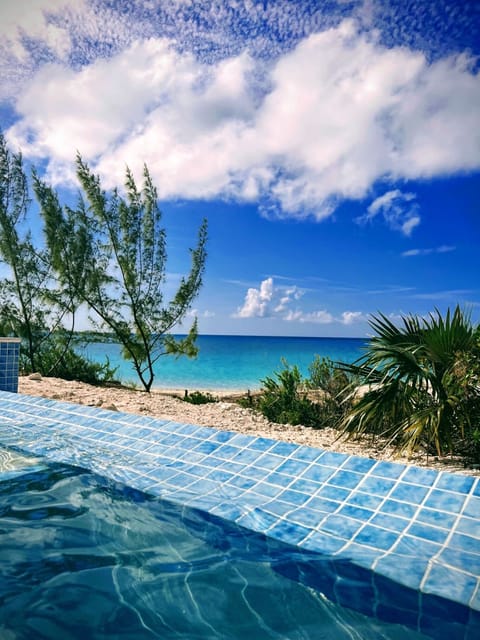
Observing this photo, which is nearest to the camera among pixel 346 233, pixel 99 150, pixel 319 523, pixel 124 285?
pixel 319 523

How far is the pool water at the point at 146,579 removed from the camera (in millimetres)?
1824

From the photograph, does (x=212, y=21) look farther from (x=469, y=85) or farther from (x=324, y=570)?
(x=324, y=570)

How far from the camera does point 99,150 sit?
1035cm

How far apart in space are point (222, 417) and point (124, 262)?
5.45 meters

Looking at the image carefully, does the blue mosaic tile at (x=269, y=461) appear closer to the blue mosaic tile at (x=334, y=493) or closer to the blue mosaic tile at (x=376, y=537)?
the blue mosaic tile at (x=334, y=493)

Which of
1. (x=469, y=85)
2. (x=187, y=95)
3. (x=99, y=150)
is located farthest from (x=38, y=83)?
(x=469, y=85)

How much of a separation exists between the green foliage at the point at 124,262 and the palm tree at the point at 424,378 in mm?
7151

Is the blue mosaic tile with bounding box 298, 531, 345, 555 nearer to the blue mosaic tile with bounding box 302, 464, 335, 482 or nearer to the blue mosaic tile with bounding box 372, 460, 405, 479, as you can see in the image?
the blue mosaic tile with bounding box 302, 464, 335, 482

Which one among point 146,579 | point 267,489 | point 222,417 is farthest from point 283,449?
point 222,417

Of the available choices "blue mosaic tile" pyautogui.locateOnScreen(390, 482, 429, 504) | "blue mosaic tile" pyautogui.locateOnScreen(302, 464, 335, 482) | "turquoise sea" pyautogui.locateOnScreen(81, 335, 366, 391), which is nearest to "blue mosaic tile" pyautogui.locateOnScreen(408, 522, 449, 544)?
"blue mosaic tile" pyautogui.locateOnScreen(390, 482, 429, 504)

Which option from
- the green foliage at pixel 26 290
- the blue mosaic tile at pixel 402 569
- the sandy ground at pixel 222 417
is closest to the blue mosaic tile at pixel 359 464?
the blue mosaic tile at pixel 402 569

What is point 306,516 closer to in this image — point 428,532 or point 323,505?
point 323,505

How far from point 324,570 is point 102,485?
1732 mm

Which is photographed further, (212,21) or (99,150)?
(99,150)
